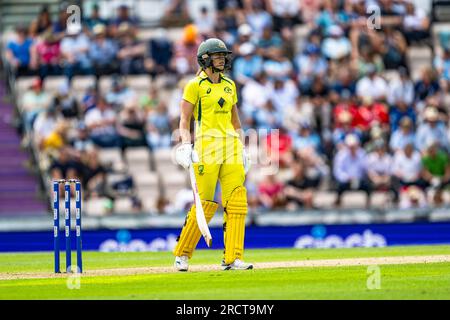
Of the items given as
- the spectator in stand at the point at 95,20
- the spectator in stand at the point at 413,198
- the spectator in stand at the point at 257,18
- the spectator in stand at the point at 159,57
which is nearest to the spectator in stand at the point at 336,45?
the spectator in stand at the point at 257,18

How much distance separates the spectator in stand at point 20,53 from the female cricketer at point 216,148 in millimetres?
12704

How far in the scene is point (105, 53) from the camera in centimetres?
2736

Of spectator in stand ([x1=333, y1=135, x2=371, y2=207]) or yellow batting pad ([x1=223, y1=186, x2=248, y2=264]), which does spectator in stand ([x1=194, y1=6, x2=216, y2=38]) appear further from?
yellow batting pad ([x1=223, y1=186, x2=248, y2=264])

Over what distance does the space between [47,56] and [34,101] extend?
1.18 meters

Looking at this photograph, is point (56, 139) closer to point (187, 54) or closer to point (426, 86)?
→ point (187, 54)

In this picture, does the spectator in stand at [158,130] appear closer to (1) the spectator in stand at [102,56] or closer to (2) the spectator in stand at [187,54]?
(2) the spectator in stand at [187,54]

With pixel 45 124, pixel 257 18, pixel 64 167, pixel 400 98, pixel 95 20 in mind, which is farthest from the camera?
pixel 257 18

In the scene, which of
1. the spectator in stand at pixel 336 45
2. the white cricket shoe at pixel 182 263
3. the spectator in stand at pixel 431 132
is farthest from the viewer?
the spectator in stand at pixel 336 45

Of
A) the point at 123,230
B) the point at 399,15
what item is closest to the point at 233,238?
the point at 123,230

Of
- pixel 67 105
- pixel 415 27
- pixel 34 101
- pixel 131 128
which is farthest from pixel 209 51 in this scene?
pixel 415 27

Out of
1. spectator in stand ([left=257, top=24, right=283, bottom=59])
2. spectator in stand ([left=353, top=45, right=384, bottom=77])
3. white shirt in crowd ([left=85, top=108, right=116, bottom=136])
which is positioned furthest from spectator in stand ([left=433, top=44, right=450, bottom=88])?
white shirt in crowd ([left=85, top=108, right=116, bottom=136])

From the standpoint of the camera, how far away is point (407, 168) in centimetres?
2519

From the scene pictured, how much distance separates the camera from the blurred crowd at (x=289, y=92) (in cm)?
2505
